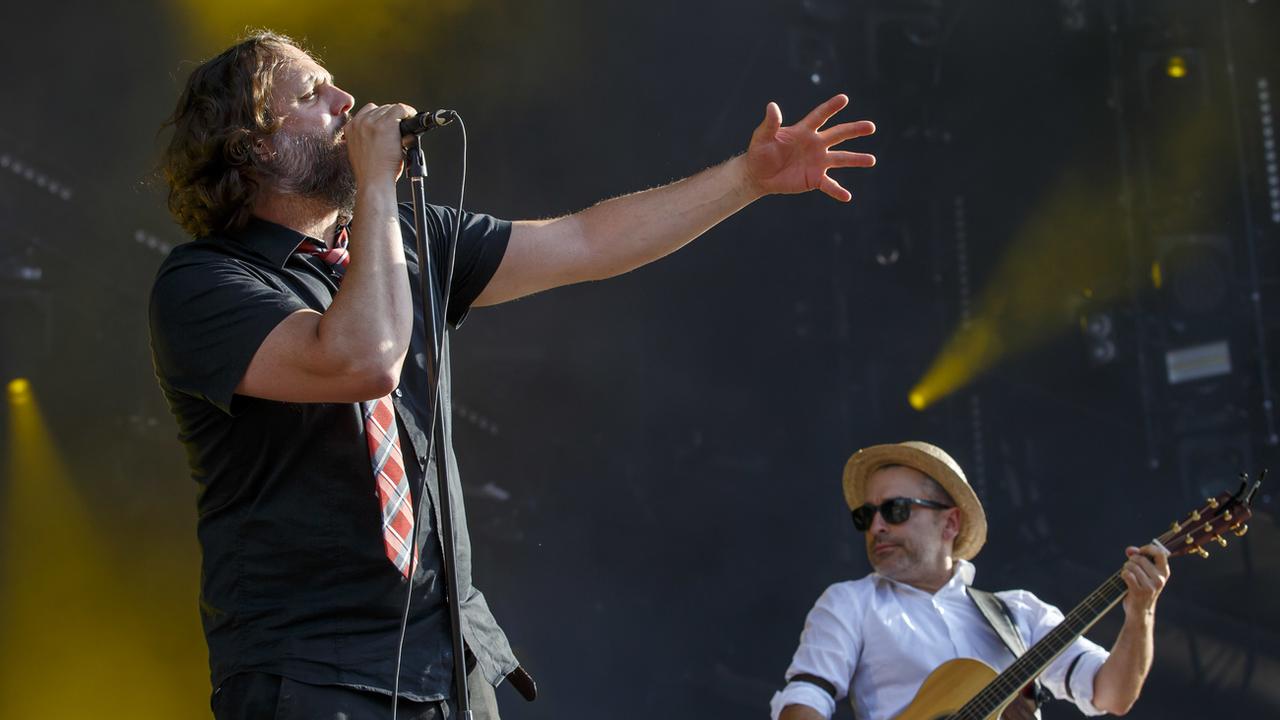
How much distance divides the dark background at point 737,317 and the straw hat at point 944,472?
65.2 inches

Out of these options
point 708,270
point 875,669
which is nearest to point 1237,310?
point 708,270

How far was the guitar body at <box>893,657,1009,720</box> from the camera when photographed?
284 centimetres

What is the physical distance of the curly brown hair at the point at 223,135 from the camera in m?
1.90

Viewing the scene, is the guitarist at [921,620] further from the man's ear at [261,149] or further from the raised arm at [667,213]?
the man's ear at [261,149]

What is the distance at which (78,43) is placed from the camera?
429cm

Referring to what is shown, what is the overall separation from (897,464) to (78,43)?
3.30 m

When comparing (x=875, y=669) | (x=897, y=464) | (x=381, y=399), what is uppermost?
(x=381, y=399)

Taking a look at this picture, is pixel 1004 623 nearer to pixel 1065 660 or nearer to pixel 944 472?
pixel 1065 660

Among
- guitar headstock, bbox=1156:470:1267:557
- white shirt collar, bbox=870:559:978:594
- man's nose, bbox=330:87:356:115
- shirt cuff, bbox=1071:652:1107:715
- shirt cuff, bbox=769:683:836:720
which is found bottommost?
shirt cuff, bbox=1071:652:1107:715

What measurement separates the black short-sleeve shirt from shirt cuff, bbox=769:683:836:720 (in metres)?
1.46

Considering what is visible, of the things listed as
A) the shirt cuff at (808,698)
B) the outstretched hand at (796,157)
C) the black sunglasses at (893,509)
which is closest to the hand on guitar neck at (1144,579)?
the black sunglasses at (893,509)

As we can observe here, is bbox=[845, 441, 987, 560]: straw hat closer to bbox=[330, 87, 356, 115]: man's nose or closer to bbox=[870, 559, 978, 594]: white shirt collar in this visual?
bbox=[870, 559, 978, 594]: white shirt collar

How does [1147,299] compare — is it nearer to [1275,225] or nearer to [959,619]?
[1275,225]

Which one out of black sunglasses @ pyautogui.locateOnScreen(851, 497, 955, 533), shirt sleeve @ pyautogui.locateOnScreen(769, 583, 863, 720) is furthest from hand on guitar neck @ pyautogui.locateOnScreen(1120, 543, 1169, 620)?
shirt sleeve @ pyautogui.locateOnScreen(769, 583, 863, 720)
